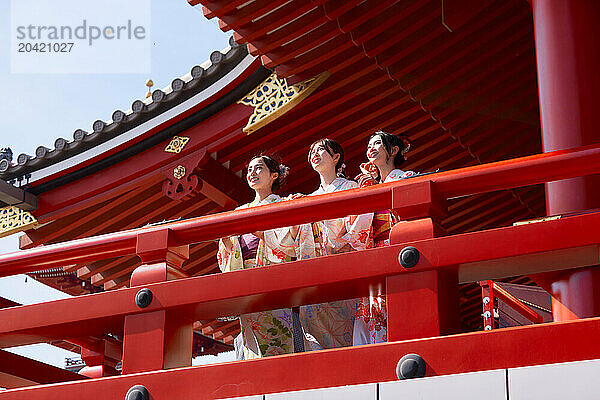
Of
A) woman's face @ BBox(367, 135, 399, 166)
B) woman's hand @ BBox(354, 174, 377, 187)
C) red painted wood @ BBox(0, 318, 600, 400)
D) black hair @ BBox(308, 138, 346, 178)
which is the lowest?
red painted wood @ BBox(0, 318, 600, 400)

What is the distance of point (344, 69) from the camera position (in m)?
6.47

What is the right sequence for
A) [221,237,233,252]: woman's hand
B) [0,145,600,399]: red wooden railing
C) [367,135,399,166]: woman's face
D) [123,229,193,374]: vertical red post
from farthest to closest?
[221,237,233,252]: woman's hand
[367,135,399,166]: woman's face
[123,229,193,374]: vertical red post
[0,145,600,399]: red wooden railing

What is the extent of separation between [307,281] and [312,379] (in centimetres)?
48

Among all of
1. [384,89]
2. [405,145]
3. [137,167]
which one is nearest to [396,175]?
[405,145]

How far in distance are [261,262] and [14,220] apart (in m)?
3.85

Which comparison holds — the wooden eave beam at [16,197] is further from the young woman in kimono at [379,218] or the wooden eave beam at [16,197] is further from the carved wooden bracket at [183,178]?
the young woman in kimono at [379,218]

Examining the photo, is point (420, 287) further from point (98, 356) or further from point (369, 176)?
A: point (98, 356)

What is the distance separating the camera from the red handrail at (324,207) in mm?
3625

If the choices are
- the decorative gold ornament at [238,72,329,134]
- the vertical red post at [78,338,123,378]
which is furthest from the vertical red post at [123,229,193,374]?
the vertical red post at [78,338,123,378]

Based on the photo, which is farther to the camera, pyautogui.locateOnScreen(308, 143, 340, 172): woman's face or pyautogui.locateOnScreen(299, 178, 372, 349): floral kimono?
pyautogui.locateOnScreen(308, 143, 340, 172): woman's face

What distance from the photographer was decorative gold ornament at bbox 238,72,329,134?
6512 millimetres

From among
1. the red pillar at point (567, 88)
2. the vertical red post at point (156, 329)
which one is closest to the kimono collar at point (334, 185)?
the vertical red post at point (156, 329)

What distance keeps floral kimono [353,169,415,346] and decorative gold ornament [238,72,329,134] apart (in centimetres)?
207

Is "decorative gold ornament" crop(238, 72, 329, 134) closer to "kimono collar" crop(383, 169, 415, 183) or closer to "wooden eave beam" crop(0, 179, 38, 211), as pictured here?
"kimono collar" crop(383, 169, 415, 183)
